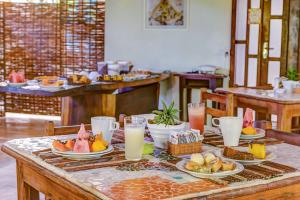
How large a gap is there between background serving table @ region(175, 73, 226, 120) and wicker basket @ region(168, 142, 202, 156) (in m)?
5.02

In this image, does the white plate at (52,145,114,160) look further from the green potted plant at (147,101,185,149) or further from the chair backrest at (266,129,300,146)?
the chair backrest at (266,129,300,146)

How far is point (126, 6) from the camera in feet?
27.0

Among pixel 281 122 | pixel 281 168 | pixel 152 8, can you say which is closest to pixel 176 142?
pixel 281 168

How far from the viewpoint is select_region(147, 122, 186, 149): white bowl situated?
2.30 meters

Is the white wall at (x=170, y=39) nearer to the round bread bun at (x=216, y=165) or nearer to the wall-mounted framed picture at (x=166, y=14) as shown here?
the wall-mounted framed picture at (x=166, y=14)

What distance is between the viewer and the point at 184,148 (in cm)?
221

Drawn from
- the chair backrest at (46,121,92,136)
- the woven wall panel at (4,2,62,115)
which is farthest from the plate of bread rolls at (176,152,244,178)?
the woven wall panel at (4,2,62,115)

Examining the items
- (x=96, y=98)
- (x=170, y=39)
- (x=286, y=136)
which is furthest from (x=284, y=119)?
(x=170, y=39)

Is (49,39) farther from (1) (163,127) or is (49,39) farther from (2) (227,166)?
(2) (227,166)

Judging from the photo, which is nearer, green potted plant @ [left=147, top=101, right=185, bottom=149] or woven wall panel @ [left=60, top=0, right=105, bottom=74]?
green potted plant @ [left=147, top=101, right=185, bottom=149]

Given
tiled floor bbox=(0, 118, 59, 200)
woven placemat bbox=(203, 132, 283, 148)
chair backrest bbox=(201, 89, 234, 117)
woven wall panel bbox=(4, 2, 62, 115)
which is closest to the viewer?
woven placemat bbox=(203, 132, 283, 148)

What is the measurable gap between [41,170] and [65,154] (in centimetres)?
14

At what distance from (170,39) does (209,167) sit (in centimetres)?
613


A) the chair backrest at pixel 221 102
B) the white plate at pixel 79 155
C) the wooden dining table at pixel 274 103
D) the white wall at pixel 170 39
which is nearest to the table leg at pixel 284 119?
the wooden dining table at pixel 274 103
